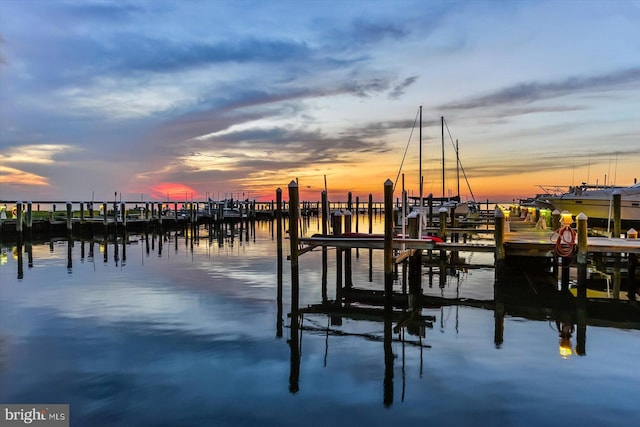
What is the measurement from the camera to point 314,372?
903 centimetres

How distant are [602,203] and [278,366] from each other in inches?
1222

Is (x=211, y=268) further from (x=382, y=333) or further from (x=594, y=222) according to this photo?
(x=594, y=222)

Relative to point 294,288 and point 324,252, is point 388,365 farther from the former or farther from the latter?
point 324,252

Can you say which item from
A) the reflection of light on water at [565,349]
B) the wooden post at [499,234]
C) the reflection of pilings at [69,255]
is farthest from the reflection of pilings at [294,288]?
the reflection of pilings at [69,255]

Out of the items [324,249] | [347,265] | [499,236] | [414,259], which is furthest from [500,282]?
[324,249]

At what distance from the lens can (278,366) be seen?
369 inches

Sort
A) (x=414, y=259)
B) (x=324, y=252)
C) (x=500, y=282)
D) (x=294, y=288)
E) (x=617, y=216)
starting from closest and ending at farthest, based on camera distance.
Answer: (x=294, y=288) → (x=500, y=282) → (x=414, y=259) → (x=324, y=252) → (x=617, y=216)

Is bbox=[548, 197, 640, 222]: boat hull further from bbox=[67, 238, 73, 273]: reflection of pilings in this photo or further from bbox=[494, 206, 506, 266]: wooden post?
bbox=[67, 238, 73, 273]: reflection of pilings

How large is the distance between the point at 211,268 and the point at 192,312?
9390 mm

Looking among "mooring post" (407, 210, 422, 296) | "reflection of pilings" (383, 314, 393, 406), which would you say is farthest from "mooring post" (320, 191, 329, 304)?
"reflection of pilings" (383, 314, 393, 406)

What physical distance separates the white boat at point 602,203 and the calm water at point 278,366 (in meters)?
20.8

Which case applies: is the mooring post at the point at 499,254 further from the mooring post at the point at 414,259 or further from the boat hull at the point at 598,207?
the boat hull at the point at 598,207

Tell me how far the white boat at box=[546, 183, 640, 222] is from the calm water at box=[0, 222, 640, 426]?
68.4ft


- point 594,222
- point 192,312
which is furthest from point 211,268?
point 594,222
